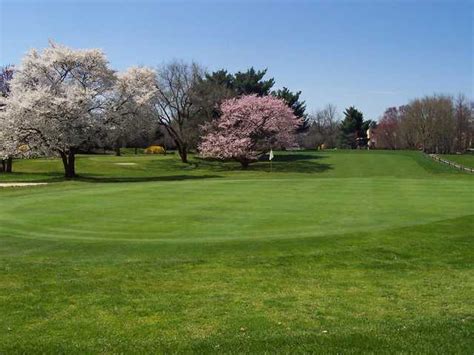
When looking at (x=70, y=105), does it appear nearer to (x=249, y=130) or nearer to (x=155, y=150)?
(x=249, y=130)

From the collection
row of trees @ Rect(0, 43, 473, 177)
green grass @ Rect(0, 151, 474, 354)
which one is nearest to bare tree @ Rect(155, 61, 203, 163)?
row of trees @ Rect(0, 43, 473, 177)

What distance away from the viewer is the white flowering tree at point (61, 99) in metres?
40.7

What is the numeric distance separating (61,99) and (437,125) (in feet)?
245

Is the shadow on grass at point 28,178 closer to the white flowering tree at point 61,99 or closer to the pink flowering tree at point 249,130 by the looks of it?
the white flowering tree at point 61,99

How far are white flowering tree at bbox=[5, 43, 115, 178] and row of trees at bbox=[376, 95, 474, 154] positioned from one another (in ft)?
223

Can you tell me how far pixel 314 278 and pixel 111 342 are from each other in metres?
4.63

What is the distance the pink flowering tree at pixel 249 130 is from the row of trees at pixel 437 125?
44340 millimetres

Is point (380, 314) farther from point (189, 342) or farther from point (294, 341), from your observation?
point (189, 342)

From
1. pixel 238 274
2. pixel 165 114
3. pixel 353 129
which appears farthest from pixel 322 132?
pixel 238 274

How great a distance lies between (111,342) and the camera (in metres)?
6.03

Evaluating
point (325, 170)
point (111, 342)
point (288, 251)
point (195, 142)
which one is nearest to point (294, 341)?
point (111, 342)

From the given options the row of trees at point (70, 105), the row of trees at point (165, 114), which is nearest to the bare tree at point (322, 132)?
the row of trees at point (165, 114)

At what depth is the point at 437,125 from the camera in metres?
96.9

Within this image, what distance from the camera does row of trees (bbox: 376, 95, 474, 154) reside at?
97.1m
